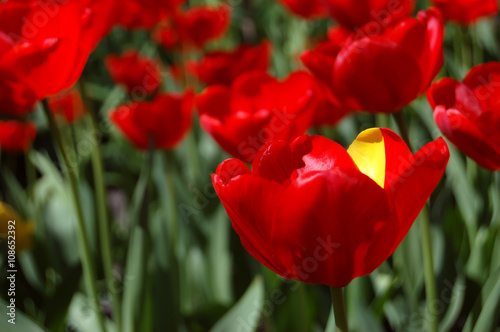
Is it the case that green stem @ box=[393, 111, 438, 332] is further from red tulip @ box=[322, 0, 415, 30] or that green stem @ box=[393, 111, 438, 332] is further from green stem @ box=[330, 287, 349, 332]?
red tulip @ box=[322, 0, 415, 30]

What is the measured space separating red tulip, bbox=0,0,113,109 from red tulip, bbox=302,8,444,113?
0.93 feet

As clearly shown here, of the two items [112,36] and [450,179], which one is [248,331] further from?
[112,36]

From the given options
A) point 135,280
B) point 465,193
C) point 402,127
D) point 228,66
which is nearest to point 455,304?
point 465,193

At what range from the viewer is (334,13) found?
992 millimetres

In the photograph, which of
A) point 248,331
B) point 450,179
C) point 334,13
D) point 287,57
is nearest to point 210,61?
point 334,13

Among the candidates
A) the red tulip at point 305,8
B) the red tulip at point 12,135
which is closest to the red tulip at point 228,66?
the red tulip at point 305,8

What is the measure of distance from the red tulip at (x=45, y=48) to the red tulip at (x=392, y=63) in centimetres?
28

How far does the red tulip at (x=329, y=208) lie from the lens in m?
0.37

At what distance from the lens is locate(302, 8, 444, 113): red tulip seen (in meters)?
0.61

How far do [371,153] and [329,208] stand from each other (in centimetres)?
10

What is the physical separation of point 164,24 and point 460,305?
1.58 meters

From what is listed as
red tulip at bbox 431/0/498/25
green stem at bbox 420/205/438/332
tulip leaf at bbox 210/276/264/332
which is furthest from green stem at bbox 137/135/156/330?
red tulip at bbox 431/0/498/25

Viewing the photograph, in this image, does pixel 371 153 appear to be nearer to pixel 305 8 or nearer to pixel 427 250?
pixel 427 250

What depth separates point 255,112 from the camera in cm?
79
